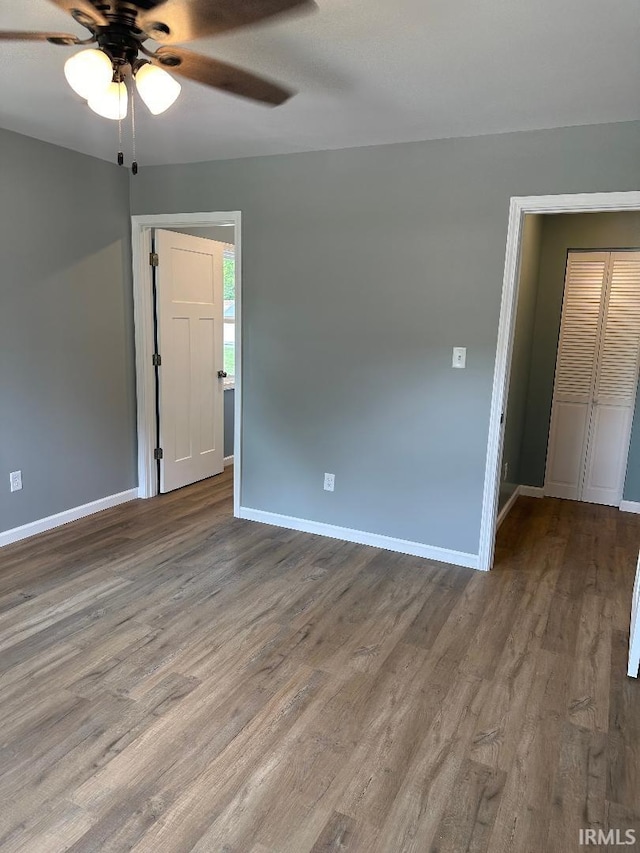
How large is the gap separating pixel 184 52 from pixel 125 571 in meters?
2.55

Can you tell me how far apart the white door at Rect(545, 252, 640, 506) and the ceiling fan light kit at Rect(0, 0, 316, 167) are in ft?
11.6

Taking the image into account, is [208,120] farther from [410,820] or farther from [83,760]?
[410,820]

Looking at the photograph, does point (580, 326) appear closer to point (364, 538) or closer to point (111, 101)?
point (364, 538)

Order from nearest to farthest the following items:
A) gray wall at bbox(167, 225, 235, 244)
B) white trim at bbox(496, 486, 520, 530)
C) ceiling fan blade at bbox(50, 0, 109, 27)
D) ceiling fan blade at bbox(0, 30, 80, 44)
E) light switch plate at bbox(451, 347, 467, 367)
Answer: ceiling fan blade at bbox(50, 0, 109, 27) → ceiling fan blade at bbox(0, 30, 80, 44) → light switch plate at bbox(451, 347, 467, 367) → white trim at bbox(496, 486, 520, 530) → gray wall at bbox(167, 225, 235, 244)

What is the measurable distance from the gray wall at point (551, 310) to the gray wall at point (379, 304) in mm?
1718

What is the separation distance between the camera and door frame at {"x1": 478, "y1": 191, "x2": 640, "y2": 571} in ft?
9.16

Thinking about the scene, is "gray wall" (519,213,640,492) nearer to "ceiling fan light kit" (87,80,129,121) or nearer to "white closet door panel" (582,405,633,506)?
"white closet door panel" (582,405,633,506)

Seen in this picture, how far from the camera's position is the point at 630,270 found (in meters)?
4.30

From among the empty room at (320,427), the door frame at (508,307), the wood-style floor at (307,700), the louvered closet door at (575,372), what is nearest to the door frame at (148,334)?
the empty room at (320,427)

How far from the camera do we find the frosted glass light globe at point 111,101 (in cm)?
178

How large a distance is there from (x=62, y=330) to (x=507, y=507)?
347 cm

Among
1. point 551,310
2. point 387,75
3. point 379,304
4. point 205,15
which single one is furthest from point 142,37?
point 551,310

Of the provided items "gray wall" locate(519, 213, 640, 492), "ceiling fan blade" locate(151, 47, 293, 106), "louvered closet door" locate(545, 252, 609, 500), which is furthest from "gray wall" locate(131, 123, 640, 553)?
"louvered closet door" locate(545, 252, 609, 500)

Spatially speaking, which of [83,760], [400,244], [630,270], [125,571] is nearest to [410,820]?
[83,760]
